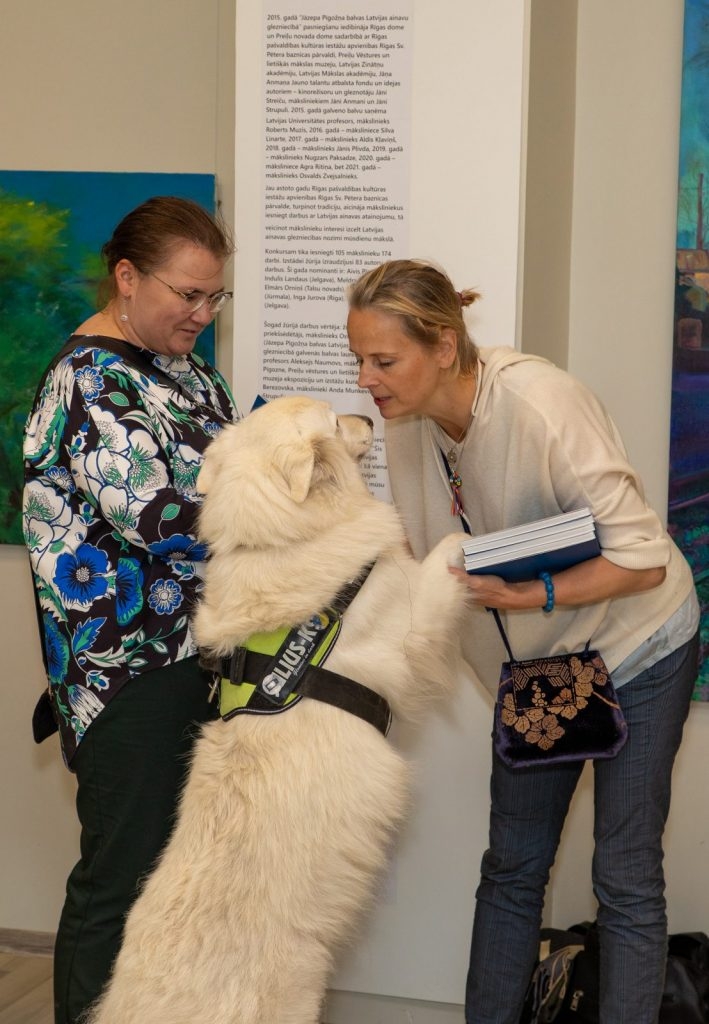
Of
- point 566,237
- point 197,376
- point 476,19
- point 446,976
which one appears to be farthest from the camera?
point 566,237

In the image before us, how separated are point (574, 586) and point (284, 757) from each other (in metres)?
0.66

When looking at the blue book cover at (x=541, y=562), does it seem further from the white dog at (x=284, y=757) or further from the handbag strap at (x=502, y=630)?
the handbag strap at (x=502, y=630)

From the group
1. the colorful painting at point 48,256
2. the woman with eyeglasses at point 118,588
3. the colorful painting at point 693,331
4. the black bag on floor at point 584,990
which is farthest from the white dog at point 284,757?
the colorful painting at point 48,256

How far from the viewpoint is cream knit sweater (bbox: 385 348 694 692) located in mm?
2094

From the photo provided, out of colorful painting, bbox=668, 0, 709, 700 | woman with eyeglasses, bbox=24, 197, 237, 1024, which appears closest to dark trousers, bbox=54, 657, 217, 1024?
woman with eyeglasses, bbox=24, 197, 237, 1024

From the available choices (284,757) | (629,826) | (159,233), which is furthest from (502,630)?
(159,233)

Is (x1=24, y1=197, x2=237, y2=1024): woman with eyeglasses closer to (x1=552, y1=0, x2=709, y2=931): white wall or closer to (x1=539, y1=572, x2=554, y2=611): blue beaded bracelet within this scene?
(x1=539, y1=572, x2=554, y2=611): blue beaded bracelet

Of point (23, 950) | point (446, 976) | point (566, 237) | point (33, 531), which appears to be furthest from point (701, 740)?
point (23, 950)

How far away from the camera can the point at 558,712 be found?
222 centimetres

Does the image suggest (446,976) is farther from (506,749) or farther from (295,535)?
(295,535)

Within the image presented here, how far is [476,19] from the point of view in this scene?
2.68 m

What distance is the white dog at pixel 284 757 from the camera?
73.0 inches

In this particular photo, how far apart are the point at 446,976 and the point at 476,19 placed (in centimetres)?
255

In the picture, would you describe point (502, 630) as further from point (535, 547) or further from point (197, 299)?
point (197, 299)
